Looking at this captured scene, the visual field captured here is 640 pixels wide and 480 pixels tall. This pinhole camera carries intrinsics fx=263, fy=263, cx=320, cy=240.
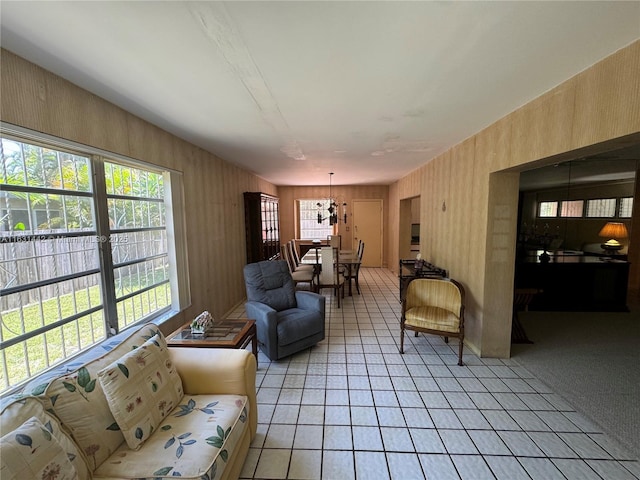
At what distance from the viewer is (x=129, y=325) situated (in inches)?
92.7

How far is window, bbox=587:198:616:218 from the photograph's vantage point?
4.75 metres

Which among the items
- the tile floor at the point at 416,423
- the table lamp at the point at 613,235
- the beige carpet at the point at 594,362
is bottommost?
the tile floor at the point at 416,423

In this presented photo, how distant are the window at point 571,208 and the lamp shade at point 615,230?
0.45 metres

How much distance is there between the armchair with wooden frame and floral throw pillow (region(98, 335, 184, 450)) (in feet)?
7.20

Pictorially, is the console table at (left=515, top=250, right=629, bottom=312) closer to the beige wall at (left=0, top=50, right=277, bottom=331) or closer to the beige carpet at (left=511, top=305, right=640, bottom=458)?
the beige carpet at (left=511, top=305, right=640, bottom=458)

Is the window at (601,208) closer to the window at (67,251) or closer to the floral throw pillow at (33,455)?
the window at (67,251)

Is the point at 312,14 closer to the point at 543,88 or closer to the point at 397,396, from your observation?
the point at 543,88

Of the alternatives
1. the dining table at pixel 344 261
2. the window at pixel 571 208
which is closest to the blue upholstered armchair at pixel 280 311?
the dining table at pixel 344 261

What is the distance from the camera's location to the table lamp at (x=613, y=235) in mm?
4551

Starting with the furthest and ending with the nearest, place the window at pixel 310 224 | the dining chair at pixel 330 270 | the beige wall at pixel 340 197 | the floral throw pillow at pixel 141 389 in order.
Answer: the window at pixel 310 224, the beige wall at pixel 340 197, the dining chair at pixel 330 270, the floral throw pillow at pixel 141 389

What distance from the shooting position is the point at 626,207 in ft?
15.3

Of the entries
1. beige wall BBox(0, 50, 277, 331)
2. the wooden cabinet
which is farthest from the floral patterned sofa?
the wooden cabinet

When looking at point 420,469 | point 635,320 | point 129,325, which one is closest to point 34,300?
point 129,325

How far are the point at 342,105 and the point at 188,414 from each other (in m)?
2.25
